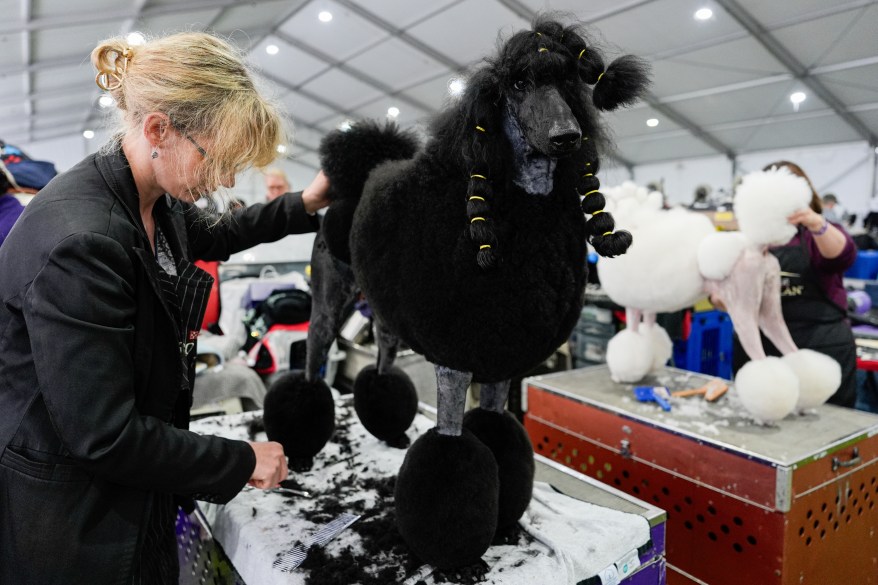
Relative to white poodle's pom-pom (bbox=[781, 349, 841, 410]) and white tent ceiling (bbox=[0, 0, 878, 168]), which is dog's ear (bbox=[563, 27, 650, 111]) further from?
white poodle's pom-pom (bbox=[781, 349, 841, 410])

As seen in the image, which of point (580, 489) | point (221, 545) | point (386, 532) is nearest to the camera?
point (386, 532)

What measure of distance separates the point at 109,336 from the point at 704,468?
4.05ft

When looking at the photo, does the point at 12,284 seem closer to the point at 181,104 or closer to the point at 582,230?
the point at 181,104

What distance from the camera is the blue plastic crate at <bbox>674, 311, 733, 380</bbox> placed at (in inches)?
96.4

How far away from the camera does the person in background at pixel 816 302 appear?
62.4 inches

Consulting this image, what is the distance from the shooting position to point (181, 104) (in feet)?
2.14

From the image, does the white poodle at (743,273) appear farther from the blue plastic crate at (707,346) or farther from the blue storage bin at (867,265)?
the blue storage bin at (867,265)

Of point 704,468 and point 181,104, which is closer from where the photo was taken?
point 181,104

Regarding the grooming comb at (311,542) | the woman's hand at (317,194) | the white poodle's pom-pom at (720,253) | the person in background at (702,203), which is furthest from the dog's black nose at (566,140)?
the person in background at (702,203)

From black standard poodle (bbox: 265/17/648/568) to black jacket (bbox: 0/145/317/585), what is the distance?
12.2 inches

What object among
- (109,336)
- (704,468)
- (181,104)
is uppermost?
(181,104)

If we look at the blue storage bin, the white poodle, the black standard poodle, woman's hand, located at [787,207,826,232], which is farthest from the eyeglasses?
the blue storage bin

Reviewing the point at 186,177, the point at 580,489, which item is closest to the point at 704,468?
the point at 580,489

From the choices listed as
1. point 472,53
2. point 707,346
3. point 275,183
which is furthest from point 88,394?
point 707,346
